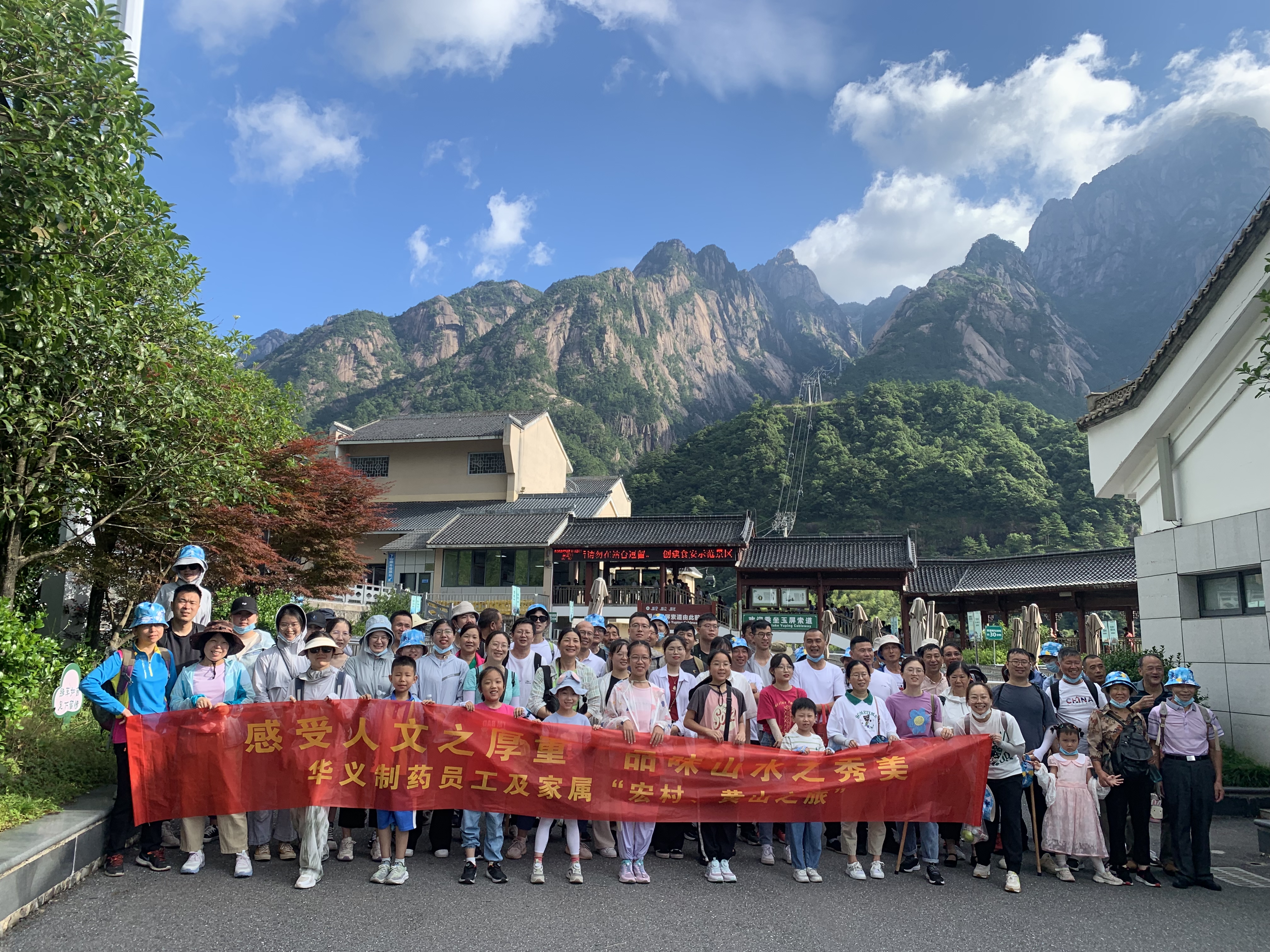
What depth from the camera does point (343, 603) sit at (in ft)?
72.0

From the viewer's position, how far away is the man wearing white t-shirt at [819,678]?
6.57m

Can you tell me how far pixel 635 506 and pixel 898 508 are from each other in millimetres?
16892

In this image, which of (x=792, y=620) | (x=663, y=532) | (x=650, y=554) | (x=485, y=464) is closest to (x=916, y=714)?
(x=792, y=620)

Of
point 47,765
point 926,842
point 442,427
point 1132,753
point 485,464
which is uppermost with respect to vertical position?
point 442,427

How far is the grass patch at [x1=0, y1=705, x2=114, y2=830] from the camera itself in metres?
5.07

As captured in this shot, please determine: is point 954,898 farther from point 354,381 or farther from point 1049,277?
point 1049,277

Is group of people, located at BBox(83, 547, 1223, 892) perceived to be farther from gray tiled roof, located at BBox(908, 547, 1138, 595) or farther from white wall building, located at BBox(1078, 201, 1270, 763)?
gray tiled roof, located at BBox(908, 547, 1138, 595)

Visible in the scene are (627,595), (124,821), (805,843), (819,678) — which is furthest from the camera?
(627,595)

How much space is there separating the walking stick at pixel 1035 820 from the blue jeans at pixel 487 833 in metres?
3.82

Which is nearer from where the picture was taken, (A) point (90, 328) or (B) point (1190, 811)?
(B) point (1190, 811)

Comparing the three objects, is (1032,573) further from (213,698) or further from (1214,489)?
(213,698)

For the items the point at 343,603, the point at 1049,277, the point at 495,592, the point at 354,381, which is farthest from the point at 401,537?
the point at 1049,277

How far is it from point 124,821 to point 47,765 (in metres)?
1.25

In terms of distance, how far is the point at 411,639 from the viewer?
5.86 meters
